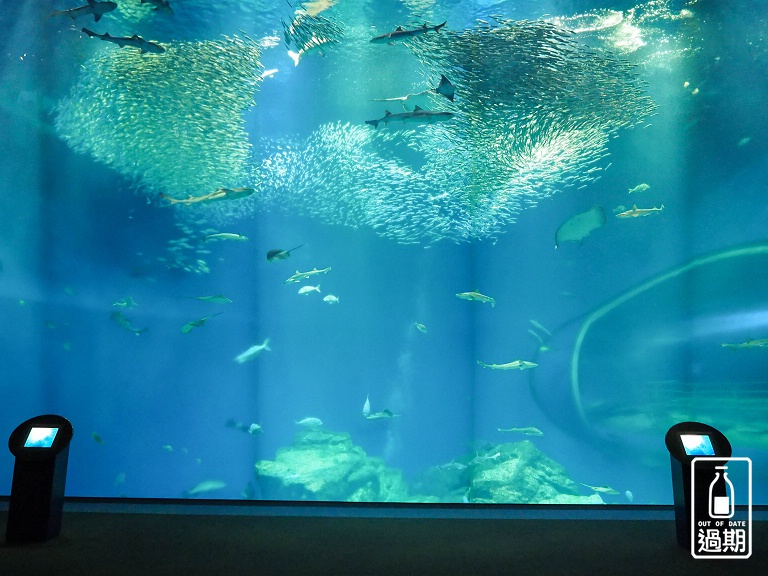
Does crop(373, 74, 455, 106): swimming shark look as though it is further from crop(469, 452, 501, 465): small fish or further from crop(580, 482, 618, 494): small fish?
crop(580, 482, 618, 494): small fish

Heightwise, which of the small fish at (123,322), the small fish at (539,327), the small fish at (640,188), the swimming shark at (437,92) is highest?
the swimming shark at (437,92)

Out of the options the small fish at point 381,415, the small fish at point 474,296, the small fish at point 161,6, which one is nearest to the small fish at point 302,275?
the small fish at point 474,296

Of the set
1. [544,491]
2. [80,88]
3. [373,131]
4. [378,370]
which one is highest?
[80,88]

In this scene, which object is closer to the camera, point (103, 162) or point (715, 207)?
point (715, 207)

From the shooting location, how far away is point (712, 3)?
425cm

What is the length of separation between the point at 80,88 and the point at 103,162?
766 millimetres

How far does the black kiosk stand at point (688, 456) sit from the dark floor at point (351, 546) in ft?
0.79

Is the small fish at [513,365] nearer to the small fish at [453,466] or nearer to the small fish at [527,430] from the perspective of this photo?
the small fish at [527,430]

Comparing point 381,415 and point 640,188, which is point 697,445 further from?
point 381,415

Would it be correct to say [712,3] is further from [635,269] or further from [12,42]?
[12,42]

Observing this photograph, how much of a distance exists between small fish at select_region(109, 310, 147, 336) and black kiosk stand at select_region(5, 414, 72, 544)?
6.88 ft

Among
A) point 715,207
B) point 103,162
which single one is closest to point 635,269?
point 715,207

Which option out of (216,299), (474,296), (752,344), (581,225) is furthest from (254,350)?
(752,344)

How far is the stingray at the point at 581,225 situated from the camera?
451cm
